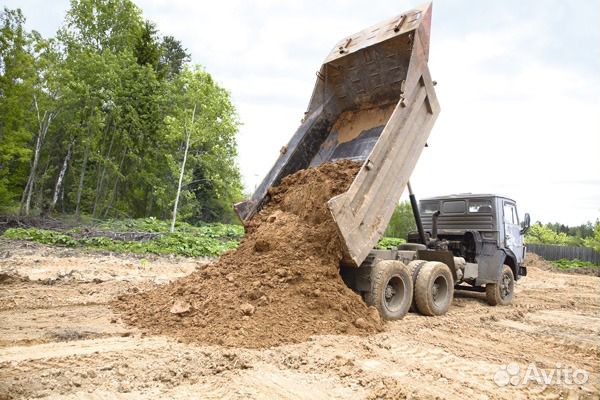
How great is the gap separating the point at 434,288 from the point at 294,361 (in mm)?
4052

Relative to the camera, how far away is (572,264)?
1047 inches

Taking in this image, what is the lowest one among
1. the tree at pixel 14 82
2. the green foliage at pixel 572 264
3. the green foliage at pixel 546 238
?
the green foliage at pixel 572 264

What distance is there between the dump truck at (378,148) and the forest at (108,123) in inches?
603

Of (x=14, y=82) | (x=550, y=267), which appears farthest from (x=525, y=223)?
(x=14, y=82)

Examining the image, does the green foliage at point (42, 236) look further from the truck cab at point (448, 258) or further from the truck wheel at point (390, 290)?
the truck wheel at point (390, 290)

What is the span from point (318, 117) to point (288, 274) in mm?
3572

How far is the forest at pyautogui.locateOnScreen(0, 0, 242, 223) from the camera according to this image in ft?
75.7

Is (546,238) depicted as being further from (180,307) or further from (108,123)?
(180,307)

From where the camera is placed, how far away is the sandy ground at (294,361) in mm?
3594

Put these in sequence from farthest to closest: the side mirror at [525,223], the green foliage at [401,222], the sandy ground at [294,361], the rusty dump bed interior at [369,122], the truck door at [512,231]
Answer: the green foliage at [401,222] < the side mirror at [525,223] < the truck door at [512,231] < the rusty dump bed interior at [369,122] < the sandy ground at [294,361]

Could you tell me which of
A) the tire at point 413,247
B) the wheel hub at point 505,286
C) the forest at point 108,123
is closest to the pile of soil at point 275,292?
the tire at point 413,247

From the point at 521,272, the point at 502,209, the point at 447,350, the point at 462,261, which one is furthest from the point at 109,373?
the point at 521,272

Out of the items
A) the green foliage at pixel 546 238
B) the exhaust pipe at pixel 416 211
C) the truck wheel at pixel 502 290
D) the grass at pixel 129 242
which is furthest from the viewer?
the green foliage at pixel 546 238

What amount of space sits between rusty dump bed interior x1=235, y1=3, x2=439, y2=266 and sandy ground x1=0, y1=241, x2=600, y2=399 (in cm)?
165
